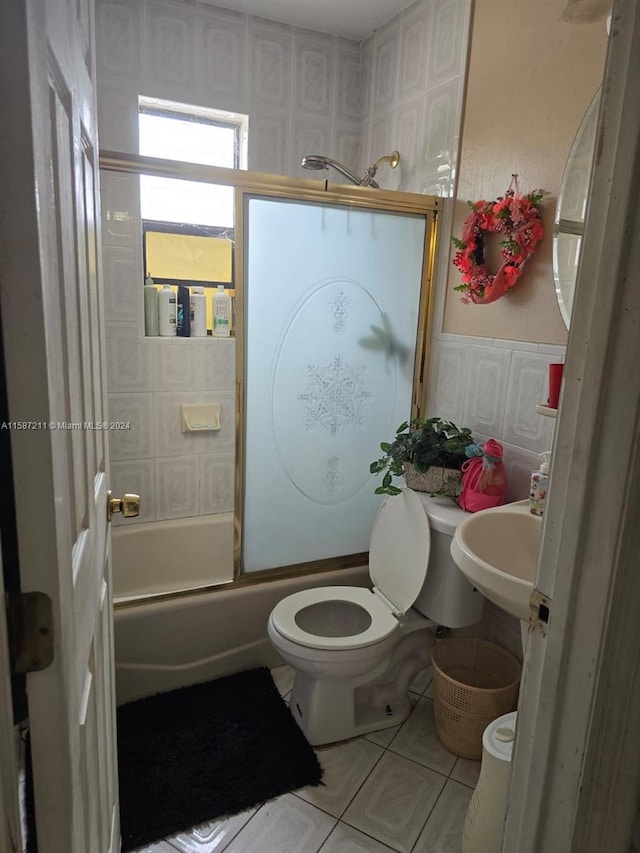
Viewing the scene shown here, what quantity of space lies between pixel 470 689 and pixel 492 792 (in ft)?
1.34

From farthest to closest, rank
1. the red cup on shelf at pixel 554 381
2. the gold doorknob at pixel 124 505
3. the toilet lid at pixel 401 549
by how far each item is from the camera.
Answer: the toilet lid at pixel 401 549, the red cup on shelf at pixel 554 381, the gold doorknob at pixel 124 505

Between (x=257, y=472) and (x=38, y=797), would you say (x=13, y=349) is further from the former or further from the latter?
(x=257, y=472)

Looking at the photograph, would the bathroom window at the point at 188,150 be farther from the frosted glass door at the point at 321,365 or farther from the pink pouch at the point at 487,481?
the pink pouch at the point at 487,481

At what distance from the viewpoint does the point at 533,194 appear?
5.66 feet

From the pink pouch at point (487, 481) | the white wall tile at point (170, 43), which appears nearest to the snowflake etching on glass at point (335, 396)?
the pink pouch at point (487, 481)

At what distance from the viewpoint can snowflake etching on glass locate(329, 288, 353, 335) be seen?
2.12 metres

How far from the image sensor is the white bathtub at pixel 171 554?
8.42 ft

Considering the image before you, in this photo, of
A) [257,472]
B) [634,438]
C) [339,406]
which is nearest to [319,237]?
[339,406]

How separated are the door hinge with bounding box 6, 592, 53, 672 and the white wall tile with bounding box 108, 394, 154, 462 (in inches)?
81.7

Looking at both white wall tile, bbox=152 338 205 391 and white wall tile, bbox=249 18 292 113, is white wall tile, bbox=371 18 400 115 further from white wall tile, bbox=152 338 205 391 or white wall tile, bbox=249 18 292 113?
white wall tile, bbox=152 338 205 391

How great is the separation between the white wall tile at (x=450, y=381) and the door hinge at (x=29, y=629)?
1.80 meters

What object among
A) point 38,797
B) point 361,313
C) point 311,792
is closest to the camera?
point 38,797

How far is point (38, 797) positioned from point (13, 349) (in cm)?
51

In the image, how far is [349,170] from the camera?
233 centimetres
